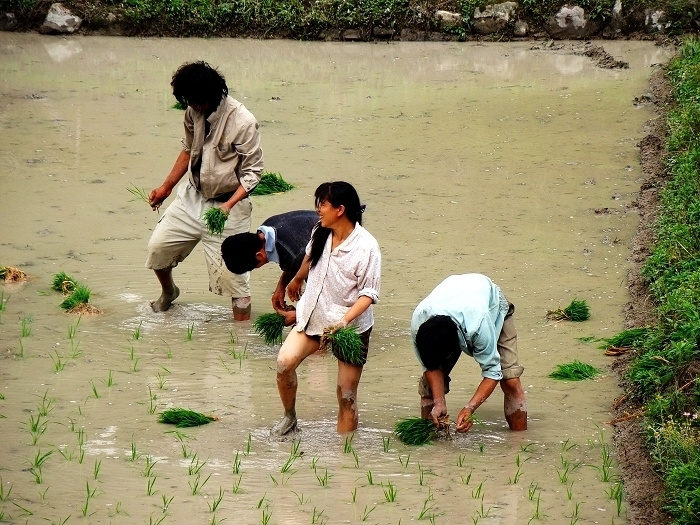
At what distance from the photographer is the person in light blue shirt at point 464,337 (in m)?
5.20

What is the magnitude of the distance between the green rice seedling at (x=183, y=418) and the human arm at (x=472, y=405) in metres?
1.37

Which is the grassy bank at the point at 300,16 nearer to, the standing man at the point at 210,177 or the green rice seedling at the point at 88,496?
the standing man at the point at 210,177

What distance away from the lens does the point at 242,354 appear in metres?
6.83

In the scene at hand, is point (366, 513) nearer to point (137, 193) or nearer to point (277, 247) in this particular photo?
point (277, 247)

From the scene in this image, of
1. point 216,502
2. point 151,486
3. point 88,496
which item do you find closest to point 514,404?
point 216,502

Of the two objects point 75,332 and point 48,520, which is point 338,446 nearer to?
point 48,520

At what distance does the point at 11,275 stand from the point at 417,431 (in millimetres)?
3623

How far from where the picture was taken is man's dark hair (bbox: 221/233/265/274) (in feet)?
20.9

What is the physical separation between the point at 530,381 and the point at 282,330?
1.56 meters

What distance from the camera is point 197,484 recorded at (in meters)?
5.02

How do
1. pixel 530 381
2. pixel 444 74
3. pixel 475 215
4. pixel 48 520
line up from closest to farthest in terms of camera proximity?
pixel 48 520, pixel 530 381, pixel 475 215, pixel 444 74

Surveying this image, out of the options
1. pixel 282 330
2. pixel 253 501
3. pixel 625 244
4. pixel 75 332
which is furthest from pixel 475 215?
pixel 253 501

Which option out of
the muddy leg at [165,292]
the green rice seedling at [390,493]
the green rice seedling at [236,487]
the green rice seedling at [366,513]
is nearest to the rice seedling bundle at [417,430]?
the green rice seedling at [390,493]

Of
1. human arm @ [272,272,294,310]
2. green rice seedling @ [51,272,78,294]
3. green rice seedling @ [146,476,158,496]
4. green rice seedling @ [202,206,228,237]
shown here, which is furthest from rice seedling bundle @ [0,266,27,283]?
green rice seedling @ [146,476,158,496]
